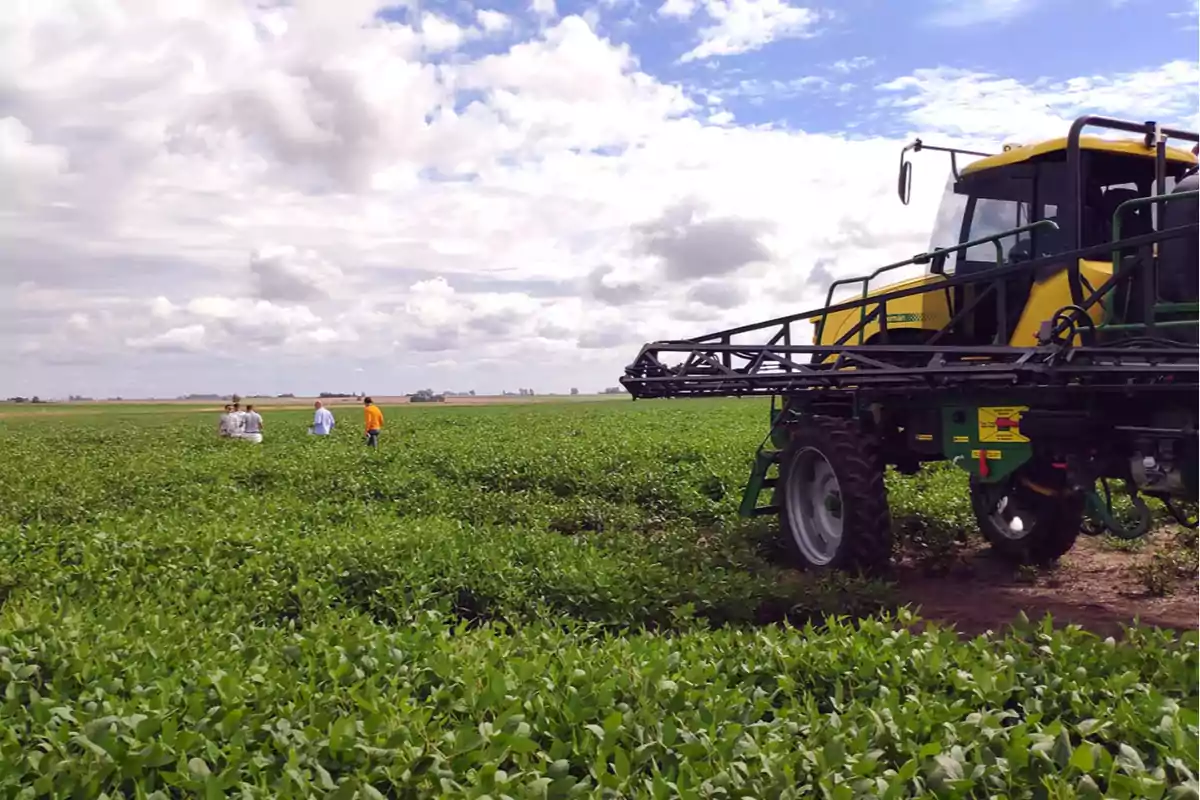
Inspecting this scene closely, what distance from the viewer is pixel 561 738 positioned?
10.9ft

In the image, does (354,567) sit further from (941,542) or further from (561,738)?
(941,542)

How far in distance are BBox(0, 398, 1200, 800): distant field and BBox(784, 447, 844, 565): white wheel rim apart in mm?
480

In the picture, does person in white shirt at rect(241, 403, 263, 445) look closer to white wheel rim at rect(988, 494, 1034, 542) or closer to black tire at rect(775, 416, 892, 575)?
black tire at rect(775, 416, 892, 575)

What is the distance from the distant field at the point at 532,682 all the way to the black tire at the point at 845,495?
0.30m

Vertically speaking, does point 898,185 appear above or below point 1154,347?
above

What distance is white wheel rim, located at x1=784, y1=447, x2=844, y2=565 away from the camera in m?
7.57

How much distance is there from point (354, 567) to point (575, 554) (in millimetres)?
1490

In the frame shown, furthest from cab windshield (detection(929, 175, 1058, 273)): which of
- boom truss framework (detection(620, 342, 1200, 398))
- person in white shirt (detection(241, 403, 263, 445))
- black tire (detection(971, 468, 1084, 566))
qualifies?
person in white shirt (detection(241, 403, 263, 445))

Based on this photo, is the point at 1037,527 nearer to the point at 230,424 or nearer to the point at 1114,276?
the point at 1114,276

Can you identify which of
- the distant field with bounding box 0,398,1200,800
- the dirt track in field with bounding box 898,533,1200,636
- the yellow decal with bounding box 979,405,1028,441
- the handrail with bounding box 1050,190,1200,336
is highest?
the handrail with bounding box 1050,190,1200,336

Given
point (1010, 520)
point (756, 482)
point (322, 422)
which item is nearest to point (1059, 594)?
point (1010, 520)

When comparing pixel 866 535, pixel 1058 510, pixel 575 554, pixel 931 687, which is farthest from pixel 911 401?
pixel 931 687

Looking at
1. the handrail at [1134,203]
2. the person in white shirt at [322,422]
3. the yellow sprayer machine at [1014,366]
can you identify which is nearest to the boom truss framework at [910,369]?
the yellow sprayer machine at [1014,366]

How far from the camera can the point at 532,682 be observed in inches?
145
